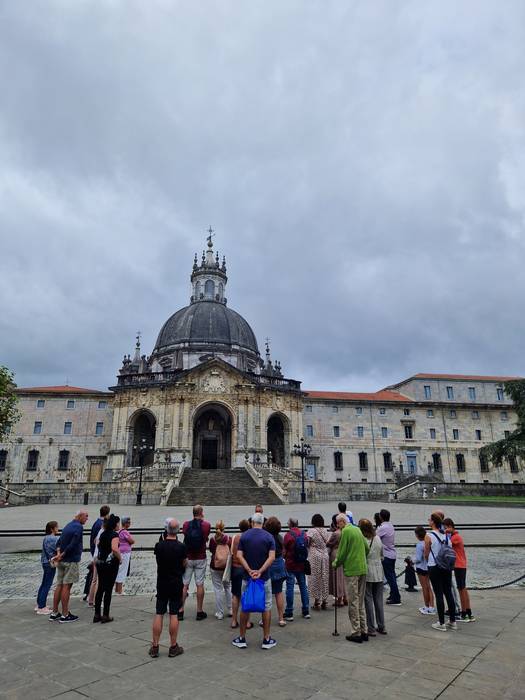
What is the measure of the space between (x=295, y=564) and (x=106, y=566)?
3.07 meters

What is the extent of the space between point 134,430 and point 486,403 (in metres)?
43.6

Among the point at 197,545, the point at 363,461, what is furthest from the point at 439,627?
the point at 363,461

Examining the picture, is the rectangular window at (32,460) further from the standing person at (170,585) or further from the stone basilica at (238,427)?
the standing person at (170,585)

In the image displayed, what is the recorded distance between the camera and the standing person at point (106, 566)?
24.3 ft

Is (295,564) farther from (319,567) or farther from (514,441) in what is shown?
(514,441)

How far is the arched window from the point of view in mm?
64750

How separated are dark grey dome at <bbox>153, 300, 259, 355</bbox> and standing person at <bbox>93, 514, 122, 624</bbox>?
47259mm

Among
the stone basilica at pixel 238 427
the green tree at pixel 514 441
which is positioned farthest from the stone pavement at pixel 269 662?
the green tree at pixel 514 441

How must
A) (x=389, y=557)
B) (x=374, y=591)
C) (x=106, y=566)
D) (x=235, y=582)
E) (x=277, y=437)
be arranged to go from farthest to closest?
(x=277, y=437), (x=389, y=557), (x=106, y=566), (x=235, y=582), (x=374, y=591)

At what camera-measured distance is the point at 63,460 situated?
50.4 meters

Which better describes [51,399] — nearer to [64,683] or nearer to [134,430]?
[134,430]

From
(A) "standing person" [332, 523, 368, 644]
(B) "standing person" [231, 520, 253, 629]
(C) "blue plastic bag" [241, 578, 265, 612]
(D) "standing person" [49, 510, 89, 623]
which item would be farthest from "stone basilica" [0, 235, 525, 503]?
(C) "blue plastic bag" [241, 578, 265, 612]

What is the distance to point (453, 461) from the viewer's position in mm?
55719

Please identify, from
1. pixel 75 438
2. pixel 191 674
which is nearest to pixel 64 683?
pixel 191 674
